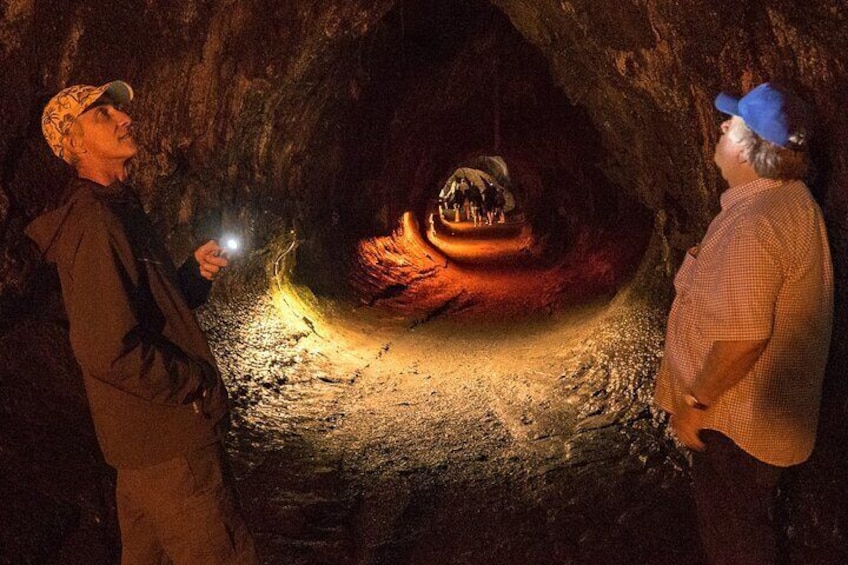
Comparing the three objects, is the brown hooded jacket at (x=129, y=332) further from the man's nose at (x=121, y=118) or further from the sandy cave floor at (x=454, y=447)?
the sandy cave floor at (x=454, y=447)

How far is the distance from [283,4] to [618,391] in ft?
15.0

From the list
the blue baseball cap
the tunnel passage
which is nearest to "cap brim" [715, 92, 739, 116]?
the blue baseball cap

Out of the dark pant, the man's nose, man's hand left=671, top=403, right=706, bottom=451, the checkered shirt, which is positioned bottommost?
the dark pant

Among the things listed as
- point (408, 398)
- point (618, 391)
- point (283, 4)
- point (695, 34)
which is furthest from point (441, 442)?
point (283, 4)

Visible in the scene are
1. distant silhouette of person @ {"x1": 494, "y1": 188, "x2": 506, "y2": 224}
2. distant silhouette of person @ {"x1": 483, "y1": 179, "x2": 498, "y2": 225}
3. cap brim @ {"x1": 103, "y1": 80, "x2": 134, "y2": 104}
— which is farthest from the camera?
distant silhouette of person @ {"x1": 483, "y1": 179, "x2": 498, "y2": 225}

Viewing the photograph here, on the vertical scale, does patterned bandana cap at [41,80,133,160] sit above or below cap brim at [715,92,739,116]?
above

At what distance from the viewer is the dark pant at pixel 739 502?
1874 mm

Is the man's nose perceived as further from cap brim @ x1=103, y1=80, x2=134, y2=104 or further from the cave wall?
the cave wall

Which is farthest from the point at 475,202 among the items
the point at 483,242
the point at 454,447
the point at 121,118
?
the point at 121,118

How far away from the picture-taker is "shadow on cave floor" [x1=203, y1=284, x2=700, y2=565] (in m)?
3.14

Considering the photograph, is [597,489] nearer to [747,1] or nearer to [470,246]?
[747,1]

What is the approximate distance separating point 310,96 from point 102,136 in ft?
18.6

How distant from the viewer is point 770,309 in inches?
67.6

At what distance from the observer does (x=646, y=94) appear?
17.0 ft
